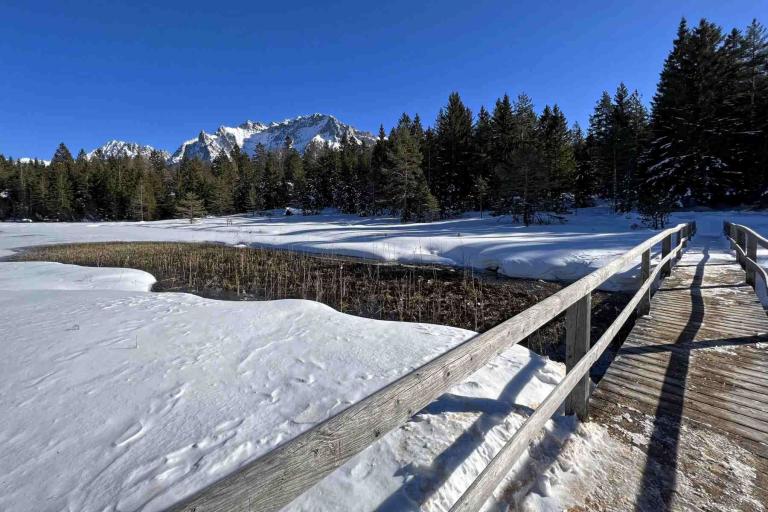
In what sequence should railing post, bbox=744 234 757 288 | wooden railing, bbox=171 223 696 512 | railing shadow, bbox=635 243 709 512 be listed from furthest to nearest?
railing post, bbox=744 234 757 288, railing shadow, bbox=635 243 709 512, wooden railing, bbox=171 223 696 512

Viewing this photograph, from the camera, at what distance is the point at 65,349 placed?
17.6 feet

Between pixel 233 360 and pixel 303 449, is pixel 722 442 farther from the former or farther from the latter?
pixel 233 360

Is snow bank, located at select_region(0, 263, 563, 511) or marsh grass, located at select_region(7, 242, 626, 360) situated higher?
snow bank, located at select_region(0, 263, 563, 511)

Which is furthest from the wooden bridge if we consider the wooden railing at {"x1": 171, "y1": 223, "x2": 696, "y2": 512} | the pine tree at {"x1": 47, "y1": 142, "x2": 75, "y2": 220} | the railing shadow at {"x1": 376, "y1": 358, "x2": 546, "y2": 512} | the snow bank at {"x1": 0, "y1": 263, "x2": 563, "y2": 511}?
the pine tree at {"x1": 47, "y1": 142, "x2": 75, "y2": 220}

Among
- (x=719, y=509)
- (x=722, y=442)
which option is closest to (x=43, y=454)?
(x=719, y=509)

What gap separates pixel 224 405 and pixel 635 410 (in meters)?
4.00

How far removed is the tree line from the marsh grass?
56.2 feet

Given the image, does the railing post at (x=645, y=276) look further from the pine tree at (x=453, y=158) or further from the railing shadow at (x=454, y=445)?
the pine tree at (x=453, y=158)

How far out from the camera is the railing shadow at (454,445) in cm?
249

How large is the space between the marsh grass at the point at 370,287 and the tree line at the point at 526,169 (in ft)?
56.2

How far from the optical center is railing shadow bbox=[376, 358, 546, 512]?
8.16 ft

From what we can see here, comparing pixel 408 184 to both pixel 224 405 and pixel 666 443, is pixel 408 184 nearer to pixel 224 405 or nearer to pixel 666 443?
pixel 224 405

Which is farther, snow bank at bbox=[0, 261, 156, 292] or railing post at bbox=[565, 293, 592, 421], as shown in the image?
snow bank at bbox=[0, 261, 156, 292]

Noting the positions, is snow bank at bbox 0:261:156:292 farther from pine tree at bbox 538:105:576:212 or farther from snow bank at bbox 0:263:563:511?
pine tree at bbox 538:105:576:212
